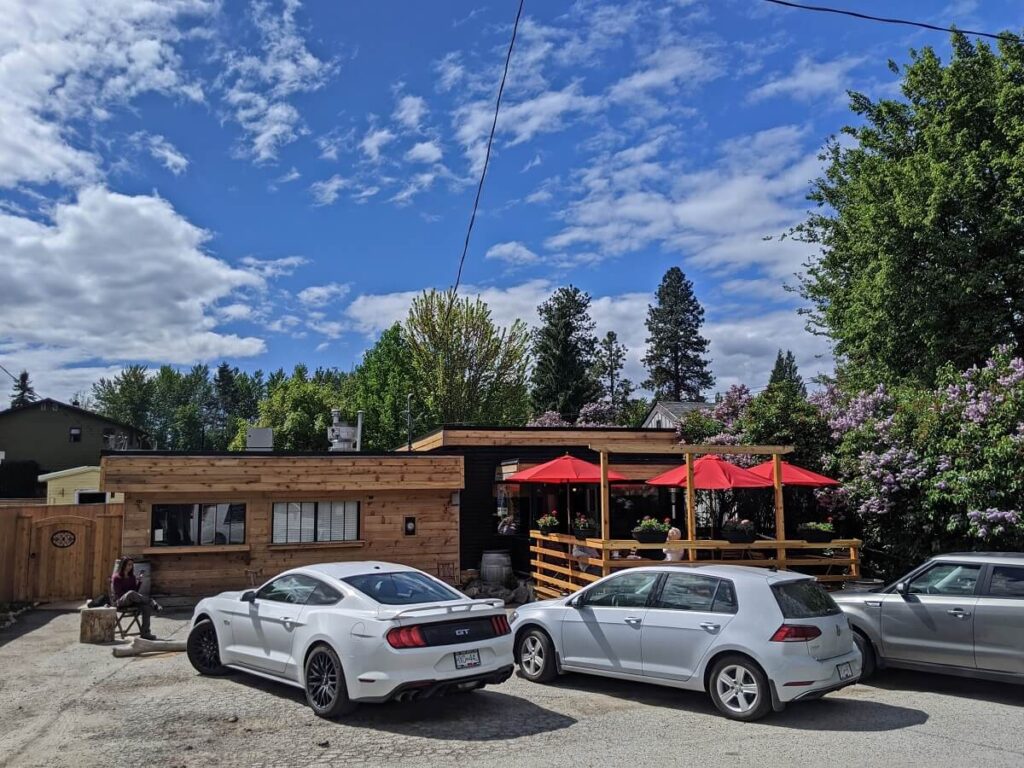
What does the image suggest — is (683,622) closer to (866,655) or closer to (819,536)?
(866,655)

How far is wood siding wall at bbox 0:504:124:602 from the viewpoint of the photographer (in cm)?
1558

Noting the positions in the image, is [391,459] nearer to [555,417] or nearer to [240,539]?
[240,539]

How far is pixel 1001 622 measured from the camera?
7852 mm

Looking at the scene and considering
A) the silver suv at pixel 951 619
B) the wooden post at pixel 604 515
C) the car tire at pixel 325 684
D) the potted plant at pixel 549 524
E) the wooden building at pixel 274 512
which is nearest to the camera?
the car tire at pixel 325 684

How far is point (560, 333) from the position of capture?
5378 centimetres

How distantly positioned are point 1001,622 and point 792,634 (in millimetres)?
2557

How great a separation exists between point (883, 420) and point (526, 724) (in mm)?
A: 11550

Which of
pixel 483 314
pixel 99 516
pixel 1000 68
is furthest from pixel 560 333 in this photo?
pixel 99 516

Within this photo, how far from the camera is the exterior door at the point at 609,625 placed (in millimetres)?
7879

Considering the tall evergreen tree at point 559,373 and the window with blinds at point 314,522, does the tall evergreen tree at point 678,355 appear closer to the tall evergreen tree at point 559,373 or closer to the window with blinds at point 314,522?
the tall evergreen tree at point 559,373

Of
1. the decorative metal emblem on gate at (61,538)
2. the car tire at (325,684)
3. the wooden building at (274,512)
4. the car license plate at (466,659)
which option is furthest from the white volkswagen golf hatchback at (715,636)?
the decorative metal emblem on gate at (61,538)

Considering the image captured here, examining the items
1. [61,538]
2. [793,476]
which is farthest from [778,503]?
[61,538]

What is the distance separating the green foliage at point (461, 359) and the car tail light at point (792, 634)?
101 feet

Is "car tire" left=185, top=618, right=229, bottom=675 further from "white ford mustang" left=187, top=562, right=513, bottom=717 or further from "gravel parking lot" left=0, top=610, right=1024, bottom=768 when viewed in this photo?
"white ford mustang" left=187, top=562, right=513, bottom=717
